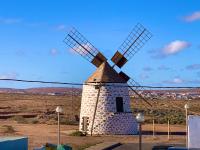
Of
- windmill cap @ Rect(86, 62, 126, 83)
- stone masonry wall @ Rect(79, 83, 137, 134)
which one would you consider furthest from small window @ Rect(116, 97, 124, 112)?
windmill cap @ Rect(86, 62, 126, 83)

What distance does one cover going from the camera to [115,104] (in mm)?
39812

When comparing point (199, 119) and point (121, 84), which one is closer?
point (199, 119)

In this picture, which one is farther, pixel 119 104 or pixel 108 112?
pixel 119 104

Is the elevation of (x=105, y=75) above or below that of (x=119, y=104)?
above

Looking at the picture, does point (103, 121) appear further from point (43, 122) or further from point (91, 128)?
point (43, 122)

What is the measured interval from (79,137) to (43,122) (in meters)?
18.2

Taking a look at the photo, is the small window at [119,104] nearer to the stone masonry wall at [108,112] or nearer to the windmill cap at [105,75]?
the stone masonry wall at [108,112]

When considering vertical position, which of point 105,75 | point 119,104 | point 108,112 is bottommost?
point 108,112

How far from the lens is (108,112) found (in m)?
39.8

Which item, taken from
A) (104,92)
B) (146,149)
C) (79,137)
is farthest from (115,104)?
(146,149)

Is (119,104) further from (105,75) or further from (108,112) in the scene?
(105,75)

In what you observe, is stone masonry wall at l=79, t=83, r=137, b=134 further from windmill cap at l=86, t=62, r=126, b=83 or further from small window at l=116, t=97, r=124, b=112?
windmill cap at l=86, t=62, r=126, b=83

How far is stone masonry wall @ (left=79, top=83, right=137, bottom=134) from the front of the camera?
39.7 meters

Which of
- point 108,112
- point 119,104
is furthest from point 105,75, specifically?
point 108,112
